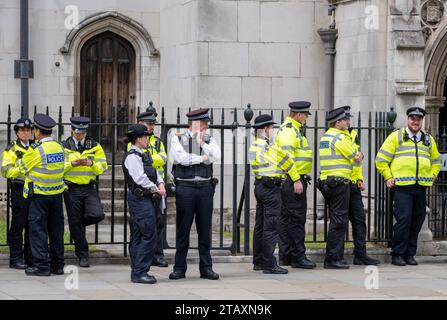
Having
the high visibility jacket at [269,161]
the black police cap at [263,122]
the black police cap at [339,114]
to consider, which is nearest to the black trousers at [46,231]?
the high visibility jacket at [269,161]

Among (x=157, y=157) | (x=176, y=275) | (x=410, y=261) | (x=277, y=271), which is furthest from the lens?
(x=410, y=261)

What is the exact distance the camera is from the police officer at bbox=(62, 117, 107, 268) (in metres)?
14.7

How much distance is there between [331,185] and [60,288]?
3786 mm

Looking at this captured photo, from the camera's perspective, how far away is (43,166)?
13945 millimetres

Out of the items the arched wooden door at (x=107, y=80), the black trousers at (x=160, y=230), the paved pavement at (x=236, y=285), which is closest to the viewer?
the paved pavement at (x=236, y=285)

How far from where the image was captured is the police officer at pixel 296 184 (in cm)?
1473

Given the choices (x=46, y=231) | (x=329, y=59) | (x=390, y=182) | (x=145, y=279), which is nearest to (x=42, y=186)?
(x=46, y=231)

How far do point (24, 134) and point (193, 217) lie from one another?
2.25m

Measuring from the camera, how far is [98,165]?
14.8m

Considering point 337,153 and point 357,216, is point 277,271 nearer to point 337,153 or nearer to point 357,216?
point 357,216

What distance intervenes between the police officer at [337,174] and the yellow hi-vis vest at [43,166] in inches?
128

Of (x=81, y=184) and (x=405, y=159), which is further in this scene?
(x=405, y=159)

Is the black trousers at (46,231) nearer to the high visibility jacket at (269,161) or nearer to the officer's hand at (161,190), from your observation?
the officer's hand at (161,190)

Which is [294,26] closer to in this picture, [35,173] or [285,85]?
[285,85]
